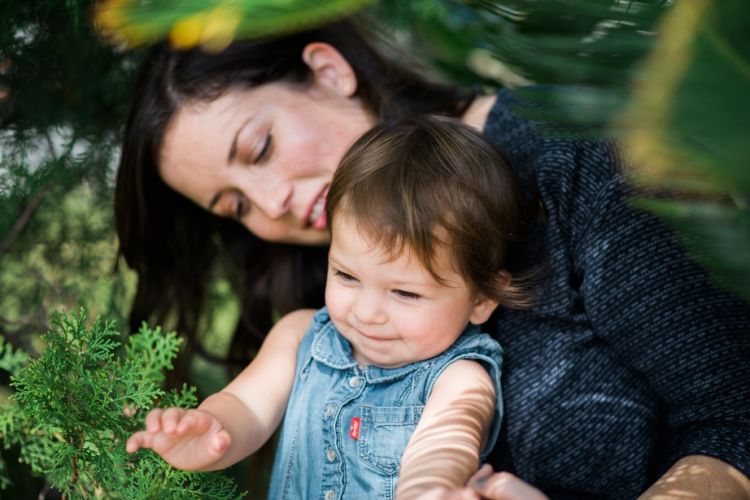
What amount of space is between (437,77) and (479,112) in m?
0.48

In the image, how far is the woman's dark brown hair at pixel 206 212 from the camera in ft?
A: 7.58

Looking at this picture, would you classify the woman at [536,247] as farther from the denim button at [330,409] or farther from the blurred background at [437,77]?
the denim button at [330,409]

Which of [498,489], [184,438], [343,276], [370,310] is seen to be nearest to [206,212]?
[343,276]

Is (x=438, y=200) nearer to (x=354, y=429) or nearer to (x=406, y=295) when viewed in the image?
(x=406, y=295)

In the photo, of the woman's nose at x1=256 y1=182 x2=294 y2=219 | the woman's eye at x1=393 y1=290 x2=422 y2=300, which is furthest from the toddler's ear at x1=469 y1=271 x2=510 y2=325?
the woman's nose at x1=256 y1=182 x2=294 y2=219

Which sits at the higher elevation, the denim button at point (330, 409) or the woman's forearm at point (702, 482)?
the woman's forearm at point (702, 482)

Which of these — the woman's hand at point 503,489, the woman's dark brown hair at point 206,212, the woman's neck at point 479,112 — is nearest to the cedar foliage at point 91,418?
the woman's hand at point 503,489

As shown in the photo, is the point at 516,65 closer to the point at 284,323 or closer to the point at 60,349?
the point at 60,349

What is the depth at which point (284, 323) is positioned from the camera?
2016 mm

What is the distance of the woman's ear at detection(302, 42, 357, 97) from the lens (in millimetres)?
2357

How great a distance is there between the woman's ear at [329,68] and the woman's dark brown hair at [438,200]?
2.01ft

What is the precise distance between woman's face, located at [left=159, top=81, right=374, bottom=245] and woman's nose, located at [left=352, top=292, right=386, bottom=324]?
24.7 inches

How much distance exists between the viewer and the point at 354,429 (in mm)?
1729

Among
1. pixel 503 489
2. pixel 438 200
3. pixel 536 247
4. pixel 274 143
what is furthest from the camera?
pixel 274 143
